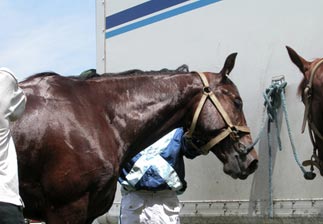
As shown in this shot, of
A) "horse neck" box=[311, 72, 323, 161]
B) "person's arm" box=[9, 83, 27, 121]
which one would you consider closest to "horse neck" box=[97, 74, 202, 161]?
"horse neck" box=[311, 72, 323, 161]

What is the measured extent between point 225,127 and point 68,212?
1123mm

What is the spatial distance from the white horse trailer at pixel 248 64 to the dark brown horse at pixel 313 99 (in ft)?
0.44

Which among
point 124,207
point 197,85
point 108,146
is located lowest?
point 124,207

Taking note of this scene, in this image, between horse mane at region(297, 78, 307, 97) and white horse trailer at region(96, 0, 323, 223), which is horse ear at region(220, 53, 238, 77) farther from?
horse mane at region(297, 78, 307, 97)

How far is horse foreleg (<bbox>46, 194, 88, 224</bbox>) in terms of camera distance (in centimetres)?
388

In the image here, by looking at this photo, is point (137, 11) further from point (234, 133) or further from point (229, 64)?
point (234, 133)

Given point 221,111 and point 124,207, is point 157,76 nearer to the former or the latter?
point 221,111

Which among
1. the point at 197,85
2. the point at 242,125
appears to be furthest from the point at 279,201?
the point at 197,85

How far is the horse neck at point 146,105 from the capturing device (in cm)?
422

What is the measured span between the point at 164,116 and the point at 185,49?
2.89ft

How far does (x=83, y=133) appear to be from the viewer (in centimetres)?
396

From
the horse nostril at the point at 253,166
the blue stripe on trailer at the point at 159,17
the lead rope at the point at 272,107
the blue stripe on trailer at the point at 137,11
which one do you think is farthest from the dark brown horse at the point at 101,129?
the blue stripe on trailer at the point at 137,11

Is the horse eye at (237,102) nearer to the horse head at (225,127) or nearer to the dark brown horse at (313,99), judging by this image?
the horse head at (225,127)

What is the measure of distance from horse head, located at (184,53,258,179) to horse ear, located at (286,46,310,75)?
381 millimetres
